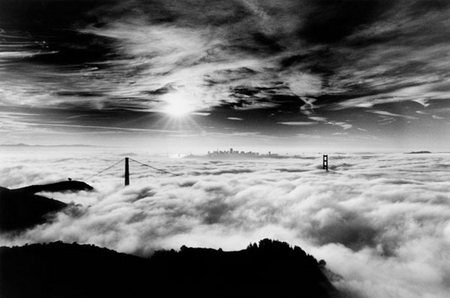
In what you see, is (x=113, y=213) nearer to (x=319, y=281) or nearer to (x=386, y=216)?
(x=319, y=281)

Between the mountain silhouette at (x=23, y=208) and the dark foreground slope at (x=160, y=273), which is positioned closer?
the dark foreground slope at (x=160, y=273)

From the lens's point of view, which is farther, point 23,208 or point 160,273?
point 23,208

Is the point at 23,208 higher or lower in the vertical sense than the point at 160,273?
higher

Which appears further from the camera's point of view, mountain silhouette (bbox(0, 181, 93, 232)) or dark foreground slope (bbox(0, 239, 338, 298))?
mountain silhouette (bbox(0, 181, 93, 232))
